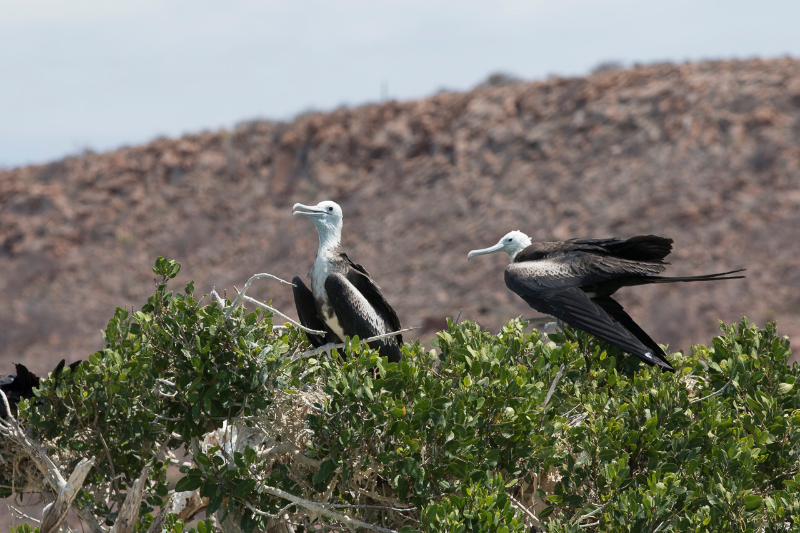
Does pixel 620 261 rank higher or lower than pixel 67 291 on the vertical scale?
higher

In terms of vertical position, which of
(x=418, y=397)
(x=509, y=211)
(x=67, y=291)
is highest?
(x=418, y=397)

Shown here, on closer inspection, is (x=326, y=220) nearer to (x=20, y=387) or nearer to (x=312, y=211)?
(x=312, y=211)

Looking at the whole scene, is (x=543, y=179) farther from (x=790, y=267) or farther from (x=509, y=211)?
(x=790, y=267)

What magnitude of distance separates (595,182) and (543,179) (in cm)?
134

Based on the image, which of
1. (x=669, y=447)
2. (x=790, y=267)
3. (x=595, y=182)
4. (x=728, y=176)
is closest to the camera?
(x=669, y=447)

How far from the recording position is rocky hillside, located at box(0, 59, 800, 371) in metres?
16.8

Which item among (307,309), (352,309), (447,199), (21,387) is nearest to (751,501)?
(352,309)

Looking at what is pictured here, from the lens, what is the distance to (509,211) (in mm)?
19344

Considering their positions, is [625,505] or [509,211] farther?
[509,211]

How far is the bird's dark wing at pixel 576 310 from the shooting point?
13.7 feet

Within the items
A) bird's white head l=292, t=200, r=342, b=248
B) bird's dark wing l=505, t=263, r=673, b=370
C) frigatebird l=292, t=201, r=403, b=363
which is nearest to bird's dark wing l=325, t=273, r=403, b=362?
frigatebird l=292, t=201, r=403, b=363

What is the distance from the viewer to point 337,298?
4809 mm

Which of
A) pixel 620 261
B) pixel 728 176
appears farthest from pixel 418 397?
pixel 728 176

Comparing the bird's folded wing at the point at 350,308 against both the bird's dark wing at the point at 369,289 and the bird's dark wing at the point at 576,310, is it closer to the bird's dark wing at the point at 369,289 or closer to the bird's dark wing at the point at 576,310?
the bird's dark wing at the point at 369,289
